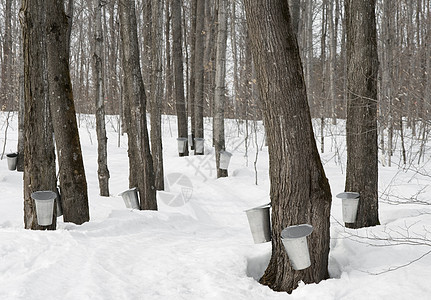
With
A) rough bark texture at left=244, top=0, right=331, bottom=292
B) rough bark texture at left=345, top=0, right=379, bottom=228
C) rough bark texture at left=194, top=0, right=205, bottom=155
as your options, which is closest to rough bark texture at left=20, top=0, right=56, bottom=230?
rough bark texture at left=244, top=0, right=331, bottom=292

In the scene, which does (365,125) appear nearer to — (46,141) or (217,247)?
(217,247)

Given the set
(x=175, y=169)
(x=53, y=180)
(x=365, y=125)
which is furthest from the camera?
(x=175, y=169)

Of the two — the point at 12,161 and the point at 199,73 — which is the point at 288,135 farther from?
the point at 199,73

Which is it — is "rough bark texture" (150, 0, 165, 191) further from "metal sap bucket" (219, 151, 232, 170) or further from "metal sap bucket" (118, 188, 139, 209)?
"metal sap bucket" (118, 188, 139, 209)

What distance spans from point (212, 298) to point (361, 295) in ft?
3.89

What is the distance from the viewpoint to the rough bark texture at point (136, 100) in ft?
22.1

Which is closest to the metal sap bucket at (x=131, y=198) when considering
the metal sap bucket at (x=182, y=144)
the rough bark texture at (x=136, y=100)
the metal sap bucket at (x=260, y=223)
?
the rough bark texture at (x=136, y=100)

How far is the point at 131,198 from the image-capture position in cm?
690

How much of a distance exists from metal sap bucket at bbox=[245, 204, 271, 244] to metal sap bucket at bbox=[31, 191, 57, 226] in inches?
85.1

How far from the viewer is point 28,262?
3.51 metres

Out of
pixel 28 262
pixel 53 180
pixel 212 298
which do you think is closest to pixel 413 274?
pixel 212 298

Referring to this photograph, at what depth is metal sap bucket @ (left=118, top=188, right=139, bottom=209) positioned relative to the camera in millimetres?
6879

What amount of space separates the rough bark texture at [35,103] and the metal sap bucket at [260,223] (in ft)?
7.64

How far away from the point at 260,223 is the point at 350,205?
168 centimetres
